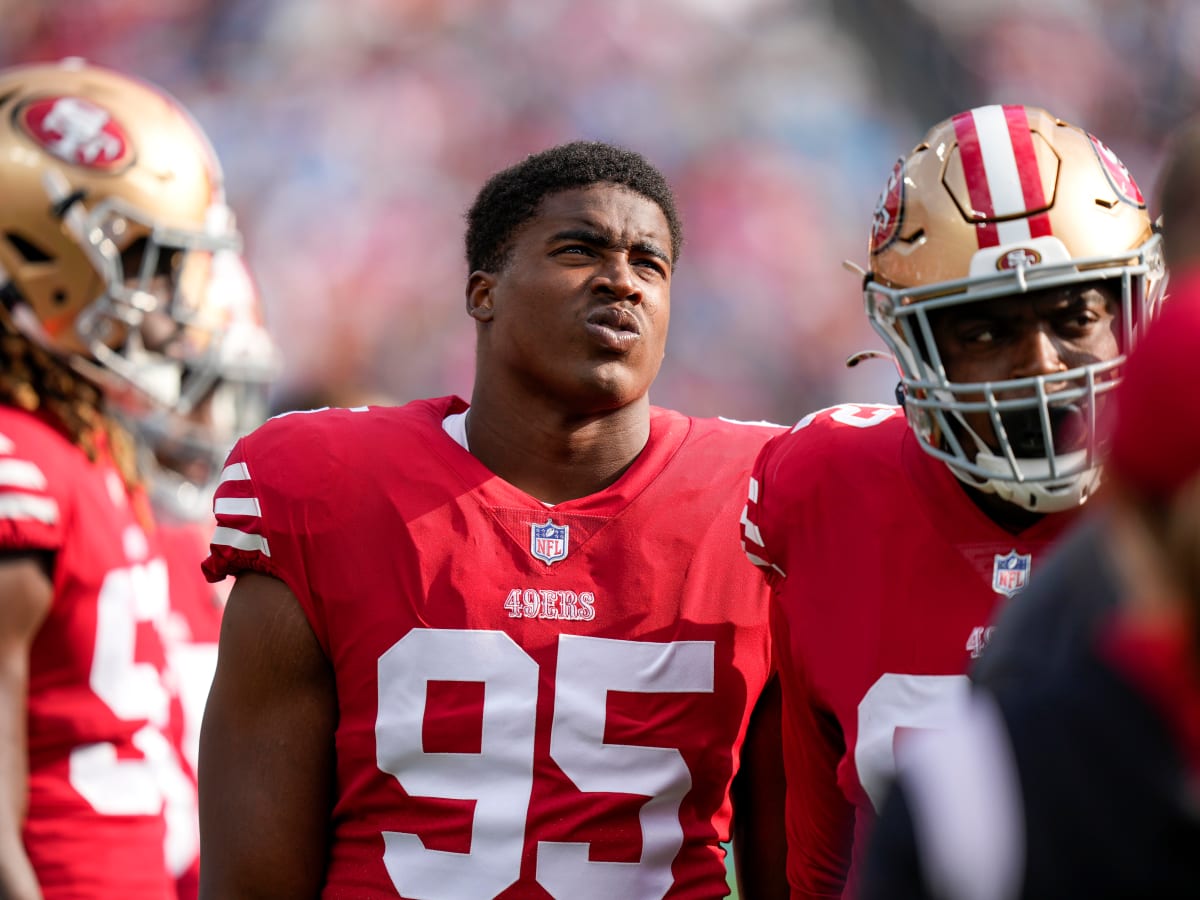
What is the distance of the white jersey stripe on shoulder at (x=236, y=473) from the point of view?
2.19 metres

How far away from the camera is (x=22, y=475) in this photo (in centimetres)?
241

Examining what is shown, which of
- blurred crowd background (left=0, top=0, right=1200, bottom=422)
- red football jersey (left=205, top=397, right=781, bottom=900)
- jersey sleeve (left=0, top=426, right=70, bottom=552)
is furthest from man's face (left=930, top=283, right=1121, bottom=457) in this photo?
blurred crowd background (left=0, top=0, right=1200, bottom=422)

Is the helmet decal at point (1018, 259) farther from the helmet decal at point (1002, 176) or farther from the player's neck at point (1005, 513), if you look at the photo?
the player's neck at point (1005, 513)

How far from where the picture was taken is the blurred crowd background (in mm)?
8062

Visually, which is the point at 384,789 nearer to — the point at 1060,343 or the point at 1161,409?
the point at 1060,343

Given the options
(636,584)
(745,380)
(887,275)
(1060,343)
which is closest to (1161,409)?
(1060,343)

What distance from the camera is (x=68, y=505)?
2.46 meters

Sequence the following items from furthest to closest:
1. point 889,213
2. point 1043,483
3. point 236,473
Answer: point 236,473 → point 889,213 → point 1043,483

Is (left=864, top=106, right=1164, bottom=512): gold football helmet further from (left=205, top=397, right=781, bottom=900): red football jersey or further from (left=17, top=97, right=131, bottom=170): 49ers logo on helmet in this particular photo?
(left=17, top=97, right=131, bottom=170): 49ers logo on helmet

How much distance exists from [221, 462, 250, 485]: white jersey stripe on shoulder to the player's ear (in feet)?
1.49

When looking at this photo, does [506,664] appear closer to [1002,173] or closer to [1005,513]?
[1005,513]

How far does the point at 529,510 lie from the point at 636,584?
0.65 ft

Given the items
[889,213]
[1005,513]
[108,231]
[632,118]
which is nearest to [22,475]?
[108,231]

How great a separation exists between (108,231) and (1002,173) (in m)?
1.75
